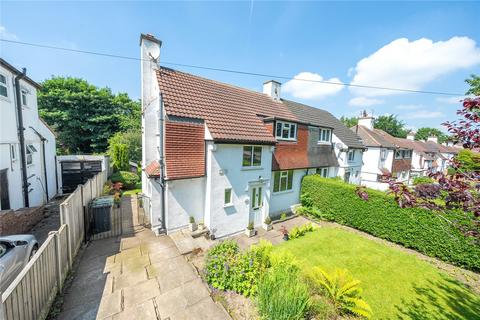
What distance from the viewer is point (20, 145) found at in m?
11.2

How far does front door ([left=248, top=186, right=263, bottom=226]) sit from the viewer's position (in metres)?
11.9

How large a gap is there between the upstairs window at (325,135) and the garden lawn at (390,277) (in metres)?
8.68

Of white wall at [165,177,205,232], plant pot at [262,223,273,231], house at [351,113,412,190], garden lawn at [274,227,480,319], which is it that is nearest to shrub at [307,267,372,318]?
garden lawn at [274,227,480,319]

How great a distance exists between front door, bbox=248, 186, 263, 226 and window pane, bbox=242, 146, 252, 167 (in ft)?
5.13

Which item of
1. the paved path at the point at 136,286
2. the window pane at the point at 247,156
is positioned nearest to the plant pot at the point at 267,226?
the window pane at the point at 247,156

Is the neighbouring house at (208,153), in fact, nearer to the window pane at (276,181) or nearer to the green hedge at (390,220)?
the window pane at (276,181)

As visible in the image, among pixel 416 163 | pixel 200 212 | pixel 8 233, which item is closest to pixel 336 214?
pixel 200 212

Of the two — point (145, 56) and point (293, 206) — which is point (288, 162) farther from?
point (145, 56)

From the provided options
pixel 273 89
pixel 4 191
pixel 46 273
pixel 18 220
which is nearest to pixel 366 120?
pixel 273 89

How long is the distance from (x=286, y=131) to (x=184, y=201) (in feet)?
28.3

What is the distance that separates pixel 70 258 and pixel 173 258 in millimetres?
3456

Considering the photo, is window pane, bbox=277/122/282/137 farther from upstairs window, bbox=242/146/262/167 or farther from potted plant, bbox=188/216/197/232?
potted plant, bbox=188/216/197/232

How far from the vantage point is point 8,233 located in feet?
26.3

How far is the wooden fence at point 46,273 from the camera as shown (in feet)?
12.3
